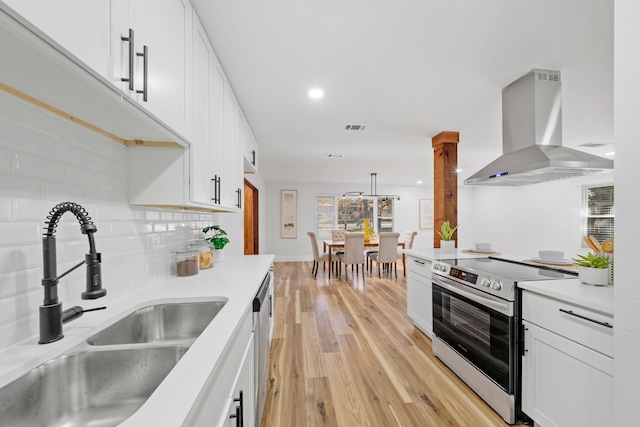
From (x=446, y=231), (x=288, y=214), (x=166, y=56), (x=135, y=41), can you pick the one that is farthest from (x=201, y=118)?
(x=288, y=214)

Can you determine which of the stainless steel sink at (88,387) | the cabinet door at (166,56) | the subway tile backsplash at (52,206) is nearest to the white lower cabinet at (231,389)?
the stainless steel sink at (88,387)

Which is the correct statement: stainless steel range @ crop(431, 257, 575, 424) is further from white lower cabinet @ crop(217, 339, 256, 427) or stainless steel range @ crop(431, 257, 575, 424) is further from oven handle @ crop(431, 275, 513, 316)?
white lower cabinet @ crop(217, 339, 256, 427)

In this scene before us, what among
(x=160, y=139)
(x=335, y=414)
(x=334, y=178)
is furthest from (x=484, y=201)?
(x=160, y=139)

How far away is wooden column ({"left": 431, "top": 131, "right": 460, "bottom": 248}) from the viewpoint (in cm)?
331

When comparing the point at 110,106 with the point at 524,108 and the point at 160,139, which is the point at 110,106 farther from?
the point at 524,108

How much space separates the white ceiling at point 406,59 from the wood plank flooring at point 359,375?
2311mm

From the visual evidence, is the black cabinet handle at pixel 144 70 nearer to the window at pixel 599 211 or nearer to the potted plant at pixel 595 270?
the potted plant at pixel 595 270

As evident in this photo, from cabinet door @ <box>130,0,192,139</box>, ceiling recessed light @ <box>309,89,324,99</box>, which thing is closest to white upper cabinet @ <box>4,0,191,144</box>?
cabinet door @ <box>130,0,192,139</box>

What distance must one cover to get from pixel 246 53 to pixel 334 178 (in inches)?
218

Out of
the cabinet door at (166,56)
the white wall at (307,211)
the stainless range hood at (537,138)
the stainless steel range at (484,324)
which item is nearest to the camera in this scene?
the cabinet door at (166,56)

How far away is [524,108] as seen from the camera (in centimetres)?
220

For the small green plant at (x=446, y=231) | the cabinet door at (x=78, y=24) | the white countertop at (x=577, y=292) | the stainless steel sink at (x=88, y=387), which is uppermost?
the cabinet door at (x=78, y=24)

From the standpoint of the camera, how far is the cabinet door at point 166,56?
35.2 inches

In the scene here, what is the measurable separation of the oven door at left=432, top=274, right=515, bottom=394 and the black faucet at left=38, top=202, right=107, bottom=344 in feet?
6.66
